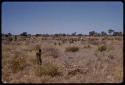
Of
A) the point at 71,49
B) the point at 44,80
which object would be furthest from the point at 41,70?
the point at 71,49

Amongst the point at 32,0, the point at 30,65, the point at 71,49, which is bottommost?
the point at 71,49

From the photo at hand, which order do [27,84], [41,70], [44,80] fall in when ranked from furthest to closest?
[41,70] → [44,80] → [27,84]

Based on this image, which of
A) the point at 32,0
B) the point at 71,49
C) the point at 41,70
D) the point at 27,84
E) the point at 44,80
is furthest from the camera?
the point at 71,49

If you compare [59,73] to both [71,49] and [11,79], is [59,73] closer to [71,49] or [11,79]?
[11,79]

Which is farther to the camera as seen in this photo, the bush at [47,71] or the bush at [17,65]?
the bush at [17,65]

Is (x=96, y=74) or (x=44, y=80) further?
(x=96, y=74)

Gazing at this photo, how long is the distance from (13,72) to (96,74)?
7.06ft

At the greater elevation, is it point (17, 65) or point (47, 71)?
point (47, 71)

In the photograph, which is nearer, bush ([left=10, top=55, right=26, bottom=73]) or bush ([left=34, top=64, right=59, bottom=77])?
bush ([left=34, top=64, right=59, bottom=77])

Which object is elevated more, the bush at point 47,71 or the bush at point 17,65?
the bush at point 47,71

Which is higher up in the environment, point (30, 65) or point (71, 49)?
point (30, 65)

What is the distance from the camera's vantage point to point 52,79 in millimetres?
7230

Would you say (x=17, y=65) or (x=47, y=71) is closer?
(x=47, y=71)

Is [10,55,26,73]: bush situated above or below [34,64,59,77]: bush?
below
